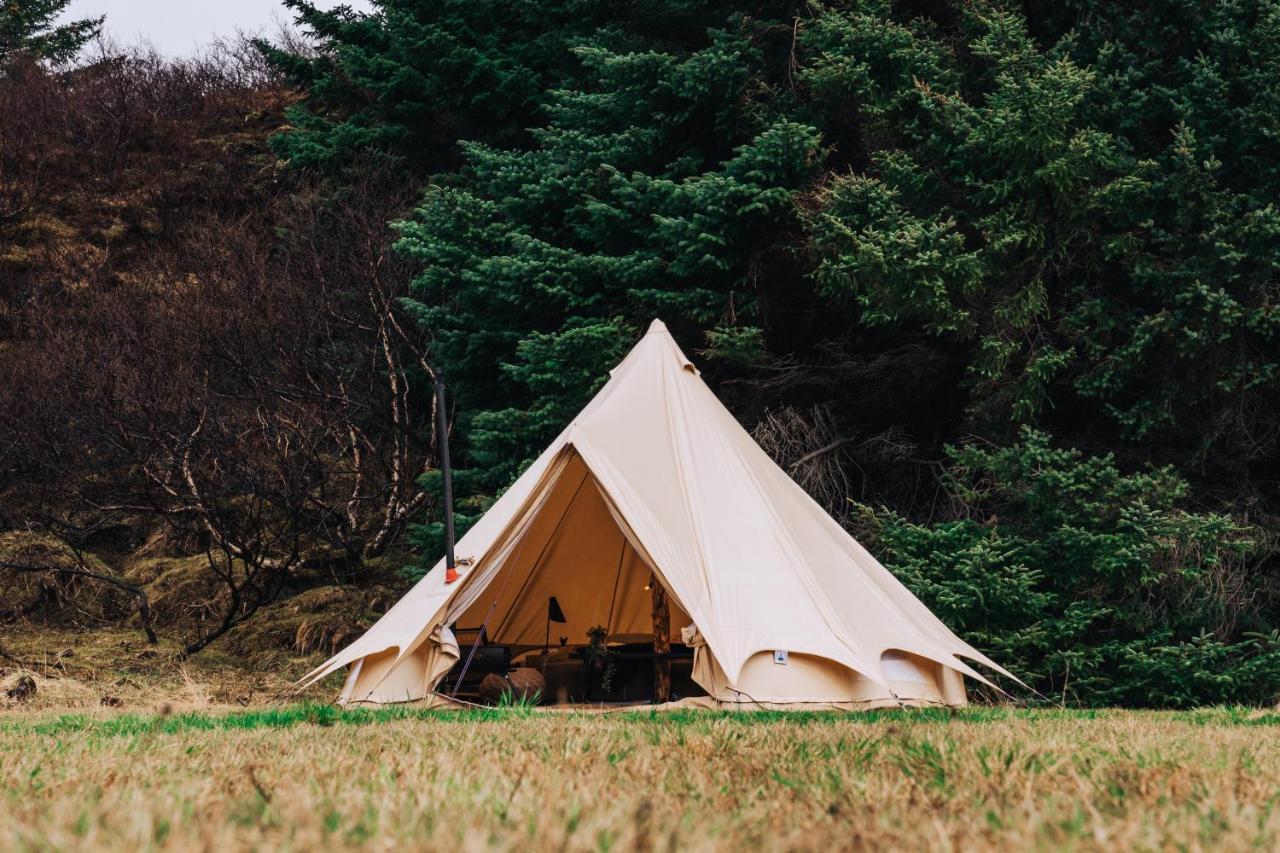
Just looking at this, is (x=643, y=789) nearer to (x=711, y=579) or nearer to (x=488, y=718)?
(x=488, y=718)

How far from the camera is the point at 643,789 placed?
2455mm

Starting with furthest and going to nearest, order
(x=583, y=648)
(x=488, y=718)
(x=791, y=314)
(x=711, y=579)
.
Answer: (x=791, y=314)
(x=583, y=648)
(x=711, y=579)
(x=488, y=718)

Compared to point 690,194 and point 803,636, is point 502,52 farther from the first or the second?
point 803,636

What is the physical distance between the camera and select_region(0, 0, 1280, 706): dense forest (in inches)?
334

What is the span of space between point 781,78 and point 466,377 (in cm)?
426

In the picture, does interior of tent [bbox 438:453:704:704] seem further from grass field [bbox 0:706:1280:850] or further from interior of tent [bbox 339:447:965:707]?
grass field [bbox 0:706:1280:850]

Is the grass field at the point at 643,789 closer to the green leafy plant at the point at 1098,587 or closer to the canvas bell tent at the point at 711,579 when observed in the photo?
the canvas bell tent at the point at 711,579

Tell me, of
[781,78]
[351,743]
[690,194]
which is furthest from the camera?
[781,78]

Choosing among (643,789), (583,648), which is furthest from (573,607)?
(643,789)

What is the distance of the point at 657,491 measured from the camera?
24.3 ft

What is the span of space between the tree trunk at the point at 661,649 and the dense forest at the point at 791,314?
1773 mm

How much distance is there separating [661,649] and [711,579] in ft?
4.45

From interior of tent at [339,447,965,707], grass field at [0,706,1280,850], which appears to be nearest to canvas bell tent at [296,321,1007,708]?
interior of tent at [339,447,965,707]

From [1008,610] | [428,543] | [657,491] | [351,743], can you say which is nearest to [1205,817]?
[351,743]
